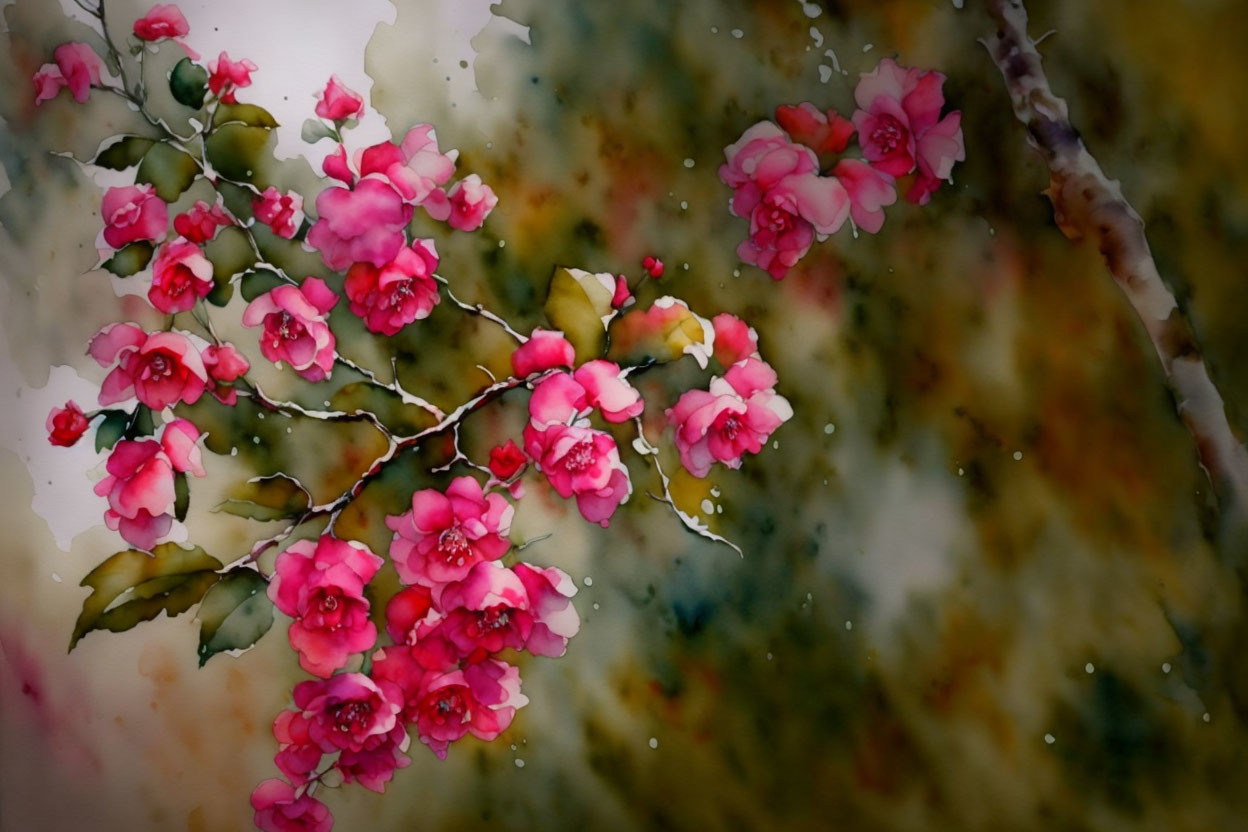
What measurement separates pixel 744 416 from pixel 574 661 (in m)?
0.35

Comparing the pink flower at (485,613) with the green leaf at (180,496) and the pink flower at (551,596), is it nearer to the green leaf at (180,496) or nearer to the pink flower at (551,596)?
the pink flower at (551,596)

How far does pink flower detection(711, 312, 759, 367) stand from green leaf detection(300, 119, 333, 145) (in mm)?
517

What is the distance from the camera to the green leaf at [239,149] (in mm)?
1205

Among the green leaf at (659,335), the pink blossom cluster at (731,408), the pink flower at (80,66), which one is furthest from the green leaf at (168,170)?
the pink blossom cluster at (731,408)

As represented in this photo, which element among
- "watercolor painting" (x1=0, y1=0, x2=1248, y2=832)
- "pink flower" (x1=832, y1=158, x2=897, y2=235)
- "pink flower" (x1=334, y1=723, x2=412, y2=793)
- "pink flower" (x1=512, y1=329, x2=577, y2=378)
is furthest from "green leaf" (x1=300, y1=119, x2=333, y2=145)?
"pink flower" (x1=334, y1=723, x2=412, y2=793)

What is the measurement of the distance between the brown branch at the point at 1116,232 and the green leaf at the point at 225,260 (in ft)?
2.92

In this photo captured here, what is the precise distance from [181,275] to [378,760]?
63cm

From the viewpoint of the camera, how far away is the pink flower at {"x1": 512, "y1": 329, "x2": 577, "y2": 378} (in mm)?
1194

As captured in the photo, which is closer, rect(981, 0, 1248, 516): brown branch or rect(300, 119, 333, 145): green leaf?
rect(981, 0, 1248, 516): brown branch

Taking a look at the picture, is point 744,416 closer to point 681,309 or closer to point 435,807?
point 681,309

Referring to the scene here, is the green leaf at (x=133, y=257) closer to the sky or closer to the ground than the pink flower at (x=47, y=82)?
closer to the ground

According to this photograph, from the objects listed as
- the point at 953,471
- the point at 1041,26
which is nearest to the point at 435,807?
the point at 953,471

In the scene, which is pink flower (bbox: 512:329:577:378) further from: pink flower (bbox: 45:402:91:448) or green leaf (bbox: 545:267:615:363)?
pink flower (bbox: 45:402:91:448)

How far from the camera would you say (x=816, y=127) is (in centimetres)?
117
